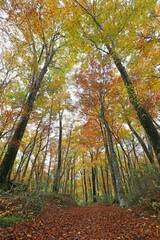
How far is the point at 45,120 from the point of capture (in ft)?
50.9

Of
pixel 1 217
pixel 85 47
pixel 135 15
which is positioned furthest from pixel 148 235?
pixel 85 47

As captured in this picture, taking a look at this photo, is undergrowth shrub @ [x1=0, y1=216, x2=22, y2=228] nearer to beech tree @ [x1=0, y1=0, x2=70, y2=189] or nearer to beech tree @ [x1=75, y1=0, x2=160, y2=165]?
beech tree @ [x1=0, y1=0, x2=70, y2=189]

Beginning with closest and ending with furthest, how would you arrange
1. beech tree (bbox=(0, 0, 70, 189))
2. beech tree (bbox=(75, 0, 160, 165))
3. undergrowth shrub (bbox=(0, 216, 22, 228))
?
1. undergrowth shrub (bbox=(0, 216, 22, 228))
2. beech tree (bbox=(0, 0, 70, 189))
3. beech tree (bbox=(75, 0, 160, 165))

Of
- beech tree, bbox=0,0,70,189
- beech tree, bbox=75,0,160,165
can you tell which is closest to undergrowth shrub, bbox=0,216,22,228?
beech tree, bbox=0,0,70,189

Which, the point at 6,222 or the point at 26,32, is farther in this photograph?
the point at 26,32

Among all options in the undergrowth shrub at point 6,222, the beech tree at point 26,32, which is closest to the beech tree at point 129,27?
the beech tree at point 26,32

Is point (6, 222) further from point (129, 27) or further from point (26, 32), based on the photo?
point (129, 27)

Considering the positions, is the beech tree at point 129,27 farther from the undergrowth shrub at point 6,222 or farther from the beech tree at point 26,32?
the undergrowth shrub at point 6,222

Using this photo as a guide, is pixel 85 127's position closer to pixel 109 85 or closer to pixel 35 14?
pixel 109 85

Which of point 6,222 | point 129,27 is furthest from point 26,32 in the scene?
point 6,222

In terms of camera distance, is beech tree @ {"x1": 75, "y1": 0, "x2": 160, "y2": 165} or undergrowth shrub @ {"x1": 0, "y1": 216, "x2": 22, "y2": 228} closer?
undergrowth shrub @ {"x1": 0, "y1": 216, "x2": 22, "y2": 228}

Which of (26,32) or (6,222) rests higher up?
(26,32)

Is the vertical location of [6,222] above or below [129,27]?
below

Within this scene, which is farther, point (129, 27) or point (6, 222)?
point (129, 27)
